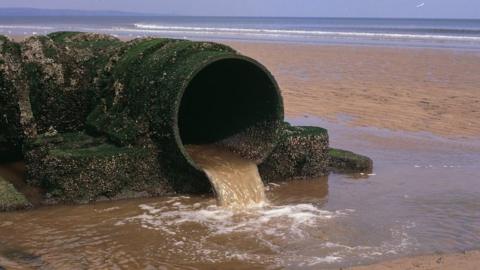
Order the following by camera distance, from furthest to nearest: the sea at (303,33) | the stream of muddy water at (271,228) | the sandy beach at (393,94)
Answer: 1. the sea at (303,33)
2. the sandy beach at (393,94)
3. the stream of muddy water at (271,228)

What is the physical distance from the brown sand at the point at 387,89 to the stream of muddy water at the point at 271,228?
448 centimetres

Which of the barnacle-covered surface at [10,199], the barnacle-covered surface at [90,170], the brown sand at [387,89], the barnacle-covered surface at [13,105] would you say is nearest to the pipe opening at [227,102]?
the barnacle-covered surface at [90,170]

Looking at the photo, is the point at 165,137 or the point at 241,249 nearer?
the point at 241,249

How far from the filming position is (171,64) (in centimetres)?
754

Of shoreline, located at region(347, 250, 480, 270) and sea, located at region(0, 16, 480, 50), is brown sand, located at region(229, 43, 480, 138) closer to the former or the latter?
shoreline, located at region(347, 250, 480, 270)

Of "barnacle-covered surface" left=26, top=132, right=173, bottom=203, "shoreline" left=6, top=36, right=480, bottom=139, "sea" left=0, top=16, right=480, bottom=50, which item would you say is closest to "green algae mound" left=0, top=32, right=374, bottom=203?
"barnacle-covered surface" left=26, top=132, right=173, bottom=203

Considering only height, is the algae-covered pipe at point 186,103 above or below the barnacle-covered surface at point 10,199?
above

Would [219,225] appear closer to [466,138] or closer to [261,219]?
[261,219]

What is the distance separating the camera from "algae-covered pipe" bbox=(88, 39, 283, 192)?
727 centimetres

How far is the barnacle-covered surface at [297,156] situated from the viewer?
829cm

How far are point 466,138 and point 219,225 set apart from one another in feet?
22.0

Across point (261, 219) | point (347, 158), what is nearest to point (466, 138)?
point (347, 158)

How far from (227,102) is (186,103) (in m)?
0.72

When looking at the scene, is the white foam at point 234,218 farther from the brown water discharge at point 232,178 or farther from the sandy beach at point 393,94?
the sandy beach at point 393,94
